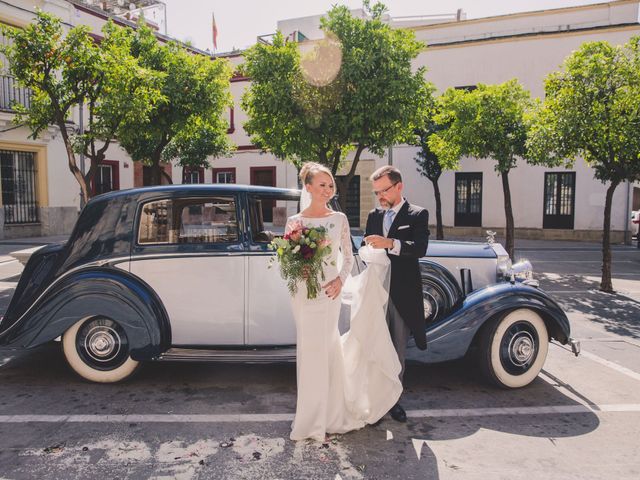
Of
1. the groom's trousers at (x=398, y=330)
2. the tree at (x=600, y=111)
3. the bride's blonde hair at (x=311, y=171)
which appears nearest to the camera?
the bride's blonde hair at (x=311, y=171)

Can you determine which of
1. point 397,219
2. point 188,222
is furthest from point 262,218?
point 397,219

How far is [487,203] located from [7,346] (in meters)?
19.8

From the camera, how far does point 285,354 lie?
13.8ft

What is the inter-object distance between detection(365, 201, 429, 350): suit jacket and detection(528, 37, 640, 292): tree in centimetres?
682

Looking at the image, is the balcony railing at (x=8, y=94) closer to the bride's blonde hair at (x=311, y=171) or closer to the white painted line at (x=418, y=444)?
the bride's blonde hair at (x=311, y=171)

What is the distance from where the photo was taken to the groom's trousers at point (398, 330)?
3865mm

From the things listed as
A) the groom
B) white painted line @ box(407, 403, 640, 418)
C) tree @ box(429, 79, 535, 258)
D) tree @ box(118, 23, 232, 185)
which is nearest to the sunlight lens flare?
tree @ box(118, 23, 232, 185)

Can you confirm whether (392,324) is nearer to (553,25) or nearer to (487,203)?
(487,203)

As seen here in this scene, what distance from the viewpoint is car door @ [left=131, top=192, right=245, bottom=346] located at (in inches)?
170

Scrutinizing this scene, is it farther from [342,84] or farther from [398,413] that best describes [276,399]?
[342,84]

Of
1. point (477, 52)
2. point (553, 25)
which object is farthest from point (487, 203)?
point (553, 25)

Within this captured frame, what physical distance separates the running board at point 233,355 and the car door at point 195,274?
0.42 feet

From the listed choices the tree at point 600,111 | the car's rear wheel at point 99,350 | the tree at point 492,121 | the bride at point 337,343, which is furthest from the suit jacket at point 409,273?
the tree at point 492,121

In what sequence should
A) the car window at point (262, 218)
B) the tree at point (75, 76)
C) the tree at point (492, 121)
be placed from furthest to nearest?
the tree at point (492, 121)
the tree at point (75, 76)
the car window at point (262, 218)
